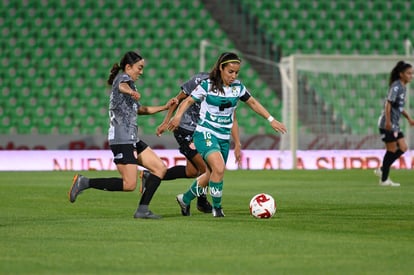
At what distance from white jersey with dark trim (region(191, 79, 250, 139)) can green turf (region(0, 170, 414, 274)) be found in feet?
3.23

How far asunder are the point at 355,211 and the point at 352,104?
16824 millimetres

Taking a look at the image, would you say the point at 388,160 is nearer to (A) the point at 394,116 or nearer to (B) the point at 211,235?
(A) the point at 394,116

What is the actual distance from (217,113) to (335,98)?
59.6ft

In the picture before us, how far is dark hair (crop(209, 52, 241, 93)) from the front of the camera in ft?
37.3

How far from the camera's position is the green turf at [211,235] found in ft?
24.1

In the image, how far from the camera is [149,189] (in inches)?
455

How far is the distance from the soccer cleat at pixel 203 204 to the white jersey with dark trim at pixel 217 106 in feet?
3.94

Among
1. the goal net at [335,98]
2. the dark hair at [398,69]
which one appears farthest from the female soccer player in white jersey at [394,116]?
Result: the goal net at [335,98]

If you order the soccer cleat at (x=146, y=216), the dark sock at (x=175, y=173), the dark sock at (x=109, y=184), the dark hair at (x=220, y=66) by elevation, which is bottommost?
the soccer cleat at (x=146, y=216)

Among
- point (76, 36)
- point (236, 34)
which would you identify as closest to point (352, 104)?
point (236, 34)

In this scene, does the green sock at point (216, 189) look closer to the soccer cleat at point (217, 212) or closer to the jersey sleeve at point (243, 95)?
the soccer cleat at point (217, 212)

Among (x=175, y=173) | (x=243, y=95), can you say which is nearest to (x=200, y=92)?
(x=243, y=95)

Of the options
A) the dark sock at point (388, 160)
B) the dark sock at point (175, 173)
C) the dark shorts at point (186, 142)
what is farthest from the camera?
the dark sock at point (388, 160)

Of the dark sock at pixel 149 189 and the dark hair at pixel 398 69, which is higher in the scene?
the dark hair at pixel 398 69
